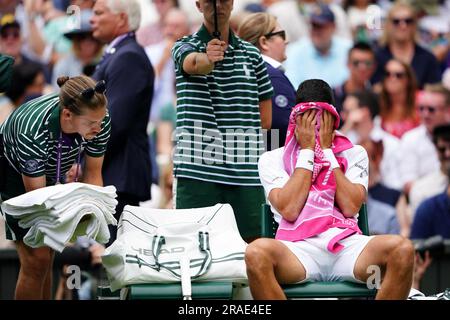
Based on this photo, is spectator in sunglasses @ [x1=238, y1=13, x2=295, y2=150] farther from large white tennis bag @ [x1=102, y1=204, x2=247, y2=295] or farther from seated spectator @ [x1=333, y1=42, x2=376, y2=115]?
seated spectator @ [x1=333, y1=42, x2=376, y2=115]

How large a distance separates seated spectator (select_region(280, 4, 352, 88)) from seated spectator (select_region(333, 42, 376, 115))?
7cm

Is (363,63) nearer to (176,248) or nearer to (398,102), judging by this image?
(398,102)

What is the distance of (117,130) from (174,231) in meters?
1.90

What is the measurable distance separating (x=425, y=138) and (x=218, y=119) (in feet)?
16.8

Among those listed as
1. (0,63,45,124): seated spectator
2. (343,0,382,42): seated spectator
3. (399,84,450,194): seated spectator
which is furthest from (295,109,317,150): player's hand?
(343,0,382,42): seated spectator

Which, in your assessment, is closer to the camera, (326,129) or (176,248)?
(176,248)

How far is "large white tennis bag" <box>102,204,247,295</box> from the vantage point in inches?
285

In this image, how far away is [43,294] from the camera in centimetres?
805

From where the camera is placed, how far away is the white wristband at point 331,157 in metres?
7.58

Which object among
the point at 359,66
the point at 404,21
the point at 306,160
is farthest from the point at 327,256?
the point at 404,21

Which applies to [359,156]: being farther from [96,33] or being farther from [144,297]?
[96,33]

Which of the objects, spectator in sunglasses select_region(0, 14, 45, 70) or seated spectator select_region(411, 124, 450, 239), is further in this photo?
spectator in sunglasses select_region(0, 14, 45, 70)

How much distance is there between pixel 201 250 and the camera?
7.39m

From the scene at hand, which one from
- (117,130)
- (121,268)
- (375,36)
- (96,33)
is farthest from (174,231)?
(375,36)
